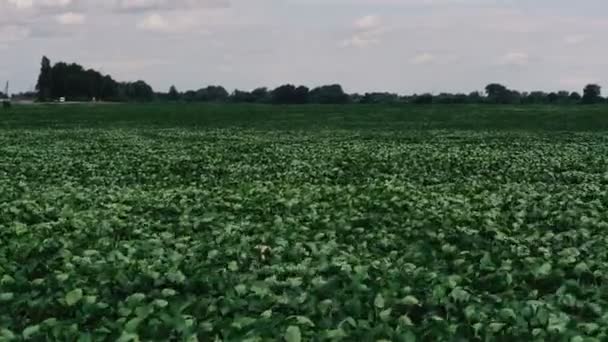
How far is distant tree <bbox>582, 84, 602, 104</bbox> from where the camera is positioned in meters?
142

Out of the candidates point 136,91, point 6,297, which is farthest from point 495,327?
point 136,91

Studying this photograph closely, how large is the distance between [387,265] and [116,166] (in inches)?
665

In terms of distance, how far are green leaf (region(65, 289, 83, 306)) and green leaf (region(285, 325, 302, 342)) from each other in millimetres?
2183

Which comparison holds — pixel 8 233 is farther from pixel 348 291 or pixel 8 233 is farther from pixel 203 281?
pixel 348 291

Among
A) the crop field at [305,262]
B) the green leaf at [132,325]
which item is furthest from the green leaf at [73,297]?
the green leaf at [132,325]

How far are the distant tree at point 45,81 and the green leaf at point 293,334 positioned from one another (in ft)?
599

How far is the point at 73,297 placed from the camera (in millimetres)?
7461

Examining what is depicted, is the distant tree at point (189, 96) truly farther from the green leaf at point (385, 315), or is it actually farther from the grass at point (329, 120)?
the green leaf at point (385, 315)

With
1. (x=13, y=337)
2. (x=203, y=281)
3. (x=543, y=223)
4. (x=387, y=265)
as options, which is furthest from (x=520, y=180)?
(x=13, y=337)

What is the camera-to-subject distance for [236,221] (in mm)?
12703

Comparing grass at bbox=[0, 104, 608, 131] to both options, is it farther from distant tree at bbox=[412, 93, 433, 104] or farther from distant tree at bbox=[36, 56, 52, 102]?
distant tree at bbox=[36, 56, 52, 102]

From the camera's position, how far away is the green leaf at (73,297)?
742 centimetres

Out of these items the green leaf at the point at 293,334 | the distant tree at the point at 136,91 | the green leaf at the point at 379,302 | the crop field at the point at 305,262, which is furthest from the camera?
the distant tree at the point at 136,91

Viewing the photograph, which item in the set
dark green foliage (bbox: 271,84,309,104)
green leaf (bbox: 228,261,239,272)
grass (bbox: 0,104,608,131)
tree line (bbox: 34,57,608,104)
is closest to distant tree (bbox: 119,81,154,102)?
tree line (bbox: 34,57,608,104)
